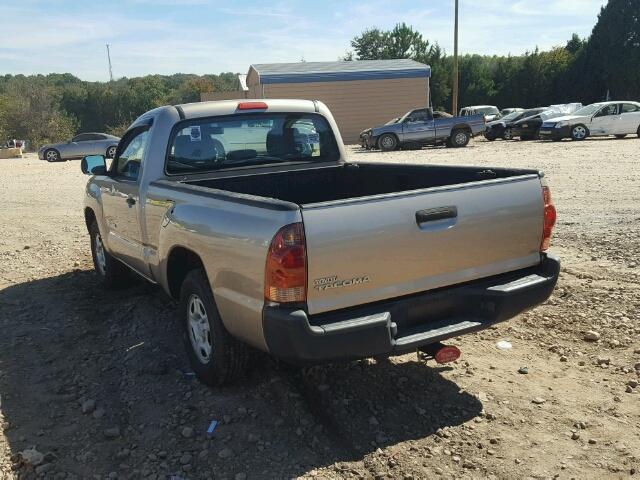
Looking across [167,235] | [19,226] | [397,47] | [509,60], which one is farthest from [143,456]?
[397,47]

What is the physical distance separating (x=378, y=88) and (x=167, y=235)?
107 ft

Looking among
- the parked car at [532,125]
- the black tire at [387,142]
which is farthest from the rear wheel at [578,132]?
the black tire at [387,142]

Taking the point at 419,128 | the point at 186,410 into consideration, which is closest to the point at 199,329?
the point at 186,410

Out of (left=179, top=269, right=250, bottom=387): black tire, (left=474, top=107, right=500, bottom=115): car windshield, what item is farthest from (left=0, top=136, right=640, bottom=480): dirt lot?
(left=474, top=107, right=500, bottom=115): car windshield

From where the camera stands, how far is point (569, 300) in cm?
557

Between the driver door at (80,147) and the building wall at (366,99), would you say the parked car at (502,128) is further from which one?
the driver door at (80,147)

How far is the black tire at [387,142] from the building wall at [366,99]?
29.3ft

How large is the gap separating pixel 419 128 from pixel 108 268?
21099mm

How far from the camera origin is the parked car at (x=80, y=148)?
92.3ft

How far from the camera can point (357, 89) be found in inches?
1382

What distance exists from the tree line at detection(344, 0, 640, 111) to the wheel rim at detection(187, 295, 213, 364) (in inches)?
2053

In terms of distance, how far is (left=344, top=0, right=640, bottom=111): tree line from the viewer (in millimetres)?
49844

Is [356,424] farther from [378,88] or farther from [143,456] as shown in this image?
[378,88]

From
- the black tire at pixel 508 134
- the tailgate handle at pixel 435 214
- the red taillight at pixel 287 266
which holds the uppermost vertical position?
the tailgate handle at pixel 435 214
